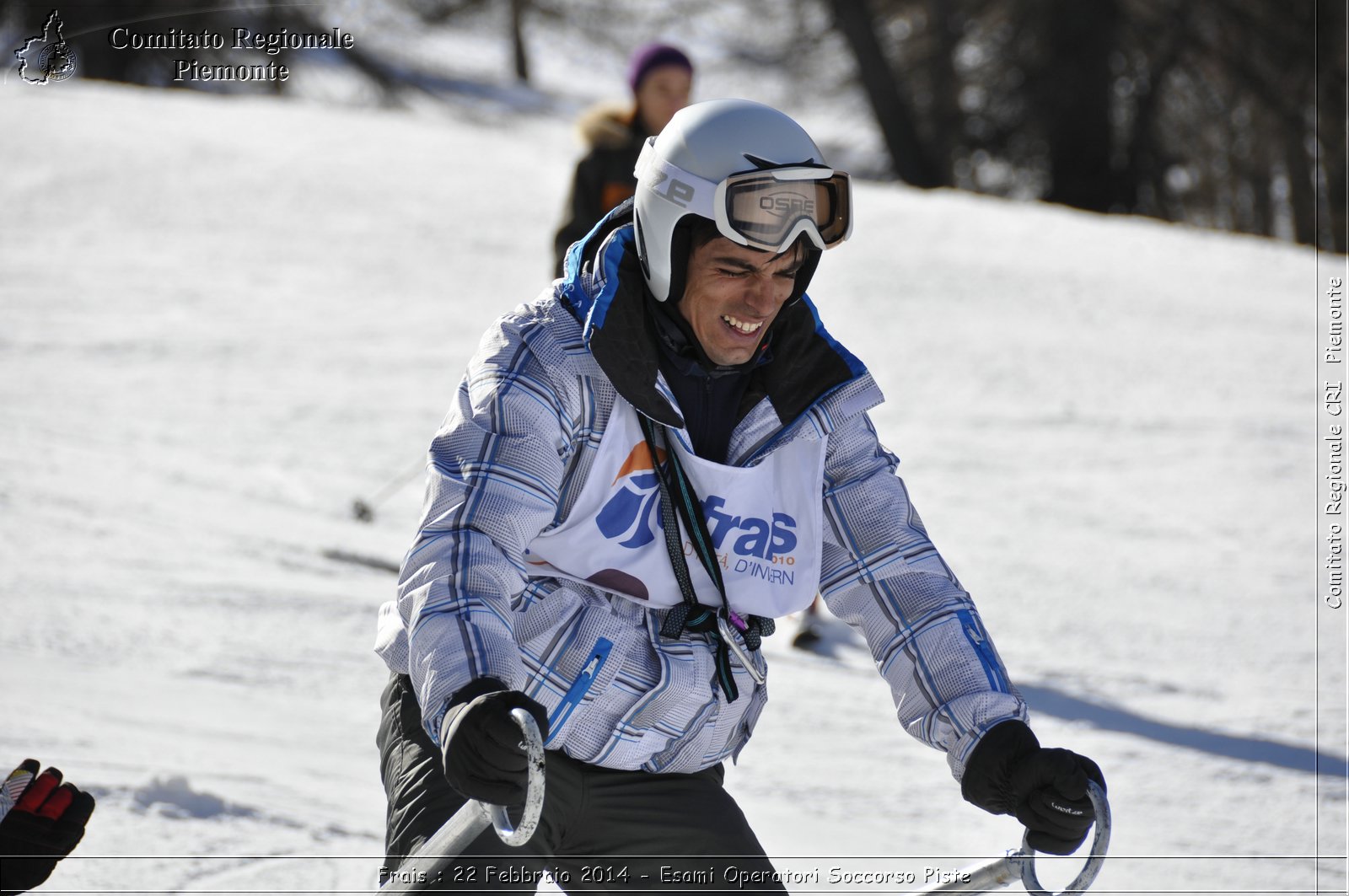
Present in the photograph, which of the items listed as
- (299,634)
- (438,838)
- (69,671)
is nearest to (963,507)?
(299,634)

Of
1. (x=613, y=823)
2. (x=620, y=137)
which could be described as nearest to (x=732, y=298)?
(x=613, y=823)

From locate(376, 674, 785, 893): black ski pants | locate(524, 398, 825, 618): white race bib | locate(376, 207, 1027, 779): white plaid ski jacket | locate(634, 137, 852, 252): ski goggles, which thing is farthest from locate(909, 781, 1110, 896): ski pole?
locate(634, 137, 852, 252): ski goggles

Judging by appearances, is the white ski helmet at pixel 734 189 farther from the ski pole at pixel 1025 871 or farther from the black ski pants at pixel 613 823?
the ski pole at pixel 1025 871

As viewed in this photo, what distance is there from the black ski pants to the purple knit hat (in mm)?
3407

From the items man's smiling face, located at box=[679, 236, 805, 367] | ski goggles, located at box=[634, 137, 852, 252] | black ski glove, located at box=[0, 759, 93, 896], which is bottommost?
black ski glove, located at box=[0, 759, 93, 896]

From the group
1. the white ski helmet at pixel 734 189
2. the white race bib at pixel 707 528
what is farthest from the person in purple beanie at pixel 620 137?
the white race bib at pixel 707 528

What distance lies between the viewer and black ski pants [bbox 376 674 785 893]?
6.48ft

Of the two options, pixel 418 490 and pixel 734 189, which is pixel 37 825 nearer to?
pixel 734 189

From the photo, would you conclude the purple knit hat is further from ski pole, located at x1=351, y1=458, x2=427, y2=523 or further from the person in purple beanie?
ski pole, located at x1=351, y1=458, x2=427, y2=523

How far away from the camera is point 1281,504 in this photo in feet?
21.8

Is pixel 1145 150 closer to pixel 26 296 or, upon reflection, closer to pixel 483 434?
pixel 26 296

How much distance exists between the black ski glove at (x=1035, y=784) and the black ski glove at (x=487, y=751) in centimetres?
70

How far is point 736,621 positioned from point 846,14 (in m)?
18.1

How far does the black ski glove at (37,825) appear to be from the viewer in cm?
200
